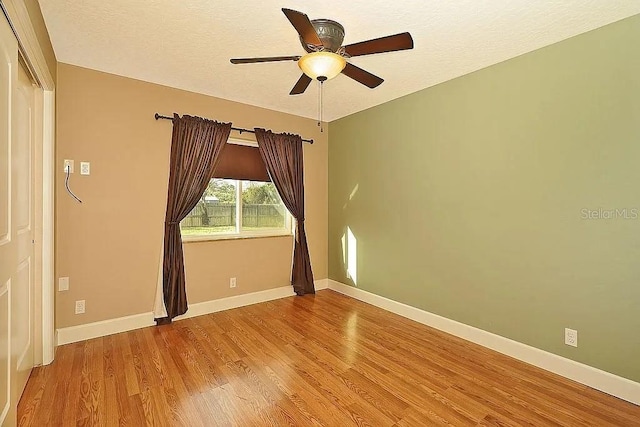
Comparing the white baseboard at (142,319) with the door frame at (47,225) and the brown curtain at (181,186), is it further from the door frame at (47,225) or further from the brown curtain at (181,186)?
the door frame at (47,225)

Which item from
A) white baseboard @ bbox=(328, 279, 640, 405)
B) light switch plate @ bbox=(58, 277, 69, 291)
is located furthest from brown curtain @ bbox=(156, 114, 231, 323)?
white baseboard @ bbox=(328, 279, 640, 405)

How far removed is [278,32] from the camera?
7.83 feet

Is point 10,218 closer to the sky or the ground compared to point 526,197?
closer to the ground

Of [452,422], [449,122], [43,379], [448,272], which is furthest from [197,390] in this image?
[449,122]

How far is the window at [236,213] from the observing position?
3785 millimetres

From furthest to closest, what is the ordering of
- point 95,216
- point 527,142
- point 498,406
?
point 95,216
point 527,142
point 498,406

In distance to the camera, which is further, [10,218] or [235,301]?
[235,301]

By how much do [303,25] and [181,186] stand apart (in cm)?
238

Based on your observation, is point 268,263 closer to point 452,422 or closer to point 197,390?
point 197,390

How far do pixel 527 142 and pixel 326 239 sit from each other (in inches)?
116

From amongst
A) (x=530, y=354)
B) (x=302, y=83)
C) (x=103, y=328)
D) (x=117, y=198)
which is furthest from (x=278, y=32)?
(x=530, y=354)

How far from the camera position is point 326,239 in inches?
192

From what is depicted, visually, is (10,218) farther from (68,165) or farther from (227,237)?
(227,237)

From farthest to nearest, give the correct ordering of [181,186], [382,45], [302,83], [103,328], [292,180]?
1. [292,180]
2. [181,186]
3. [103,328]
4. [302,83]
5. [382,45]
